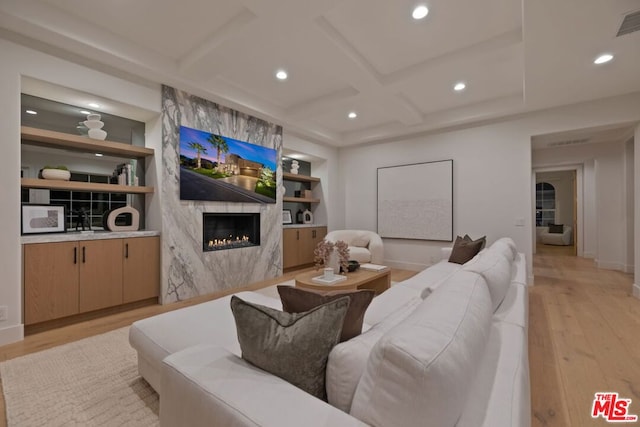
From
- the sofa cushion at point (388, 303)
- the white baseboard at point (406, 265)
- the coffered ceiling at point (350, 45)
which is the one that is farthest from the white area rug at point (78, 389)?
the white baseboard at point (406, 265)

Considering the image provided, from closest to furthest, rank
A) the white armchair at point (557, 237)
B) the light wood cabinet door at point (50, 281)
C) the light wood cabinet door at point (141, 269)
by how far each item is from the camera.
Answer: the light wood cabinet door at point (50, 281) → the light wood cabinet door at point (141, 269) → the white armchair at point (557, 237)

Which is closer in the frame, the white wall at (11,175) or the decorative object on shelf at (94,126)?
the white wall at (11,175)

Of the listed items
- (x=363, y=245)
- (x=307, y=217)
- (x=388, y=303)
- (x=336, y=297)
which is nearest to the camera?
(x=336, y=297)

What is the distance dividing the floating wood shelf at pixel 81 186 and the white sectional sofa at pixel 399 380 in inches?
111

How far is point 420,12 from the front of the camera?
2441 millimetres

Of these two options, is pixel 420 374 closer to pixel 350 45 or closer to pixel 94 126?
pixel 350 45

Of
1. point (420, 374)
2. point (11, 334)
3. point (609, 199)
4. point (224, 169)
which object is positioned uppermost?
point (224, 169)

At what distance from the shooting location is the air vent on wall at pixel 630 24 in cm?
208

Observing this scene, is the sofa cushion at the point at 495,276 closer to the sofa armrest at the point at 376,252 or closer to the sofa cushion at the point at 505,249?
the sofa cushion at the point at 505,249

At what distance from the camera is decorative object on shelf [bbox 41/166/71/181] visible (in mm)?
2753

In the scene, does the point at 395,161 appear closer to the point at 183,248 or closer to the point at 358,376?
the point at 183,248
